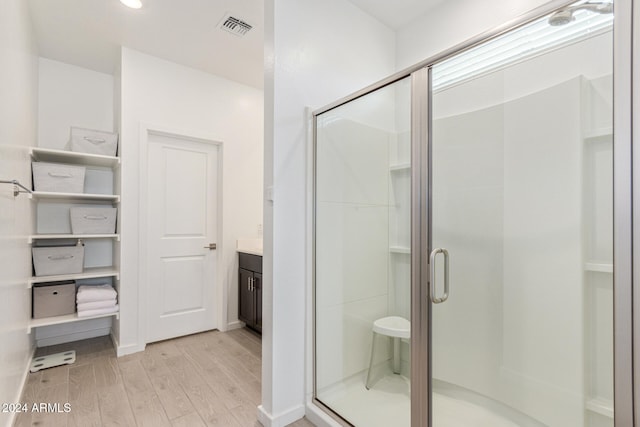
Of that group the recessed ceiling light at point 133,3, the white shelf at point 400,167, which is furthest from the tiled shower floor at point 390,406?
the recessed ceiling light at point 133,3

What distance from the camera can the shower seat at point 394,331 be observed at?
1.58 meters

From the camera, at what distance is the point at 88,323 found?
312 cm

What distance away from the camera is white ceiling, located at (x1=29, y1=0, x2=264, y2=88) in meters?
2.28

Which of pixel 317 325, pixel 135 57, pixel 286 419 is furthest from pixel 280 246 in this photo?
pixel 135 57

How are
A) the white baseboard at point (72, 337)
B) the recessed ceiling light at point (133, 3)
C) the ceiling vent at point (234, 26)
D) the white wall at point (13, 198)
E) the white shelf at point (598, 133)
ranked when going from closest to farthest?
the white shelf at point (598, 133), the white wall at point (13, 198), the recessed ceiling light at point (133, 3), the ceiling vent at point (234, 26), the white baseboard at point (72, 337)

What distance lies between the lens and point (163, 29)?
100 inches

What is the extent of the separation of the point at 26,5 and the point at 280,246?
245cm

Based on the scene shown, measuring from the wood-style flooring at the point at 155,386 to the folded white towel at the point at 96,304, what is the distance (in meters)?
0.43

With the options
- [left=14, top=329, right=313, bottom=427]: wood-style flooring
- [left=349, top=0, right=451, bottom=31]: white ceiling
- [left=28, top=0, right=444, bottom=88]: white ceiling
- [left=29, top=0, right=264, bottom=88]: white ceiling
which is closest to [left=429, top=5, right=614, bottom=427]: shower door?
[left=14, top=329, right=313, bottom=427]: wood-style flooring

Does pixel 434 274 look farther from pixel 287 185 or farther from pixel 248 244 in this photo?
pixel 248 244

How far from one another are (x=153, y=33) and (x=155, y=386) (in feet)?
9.01

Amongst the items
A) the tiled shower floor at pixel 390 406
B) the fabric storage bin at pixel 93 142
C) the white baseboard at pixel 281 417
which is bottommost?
the white baseboard at pixel 281 417

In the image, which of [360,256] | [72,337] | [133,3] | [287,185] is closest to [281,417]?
[360,256]

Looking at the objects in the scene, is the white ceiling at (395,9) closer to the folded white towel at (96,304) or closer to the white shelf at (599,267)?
the white shelf at (599,267)
